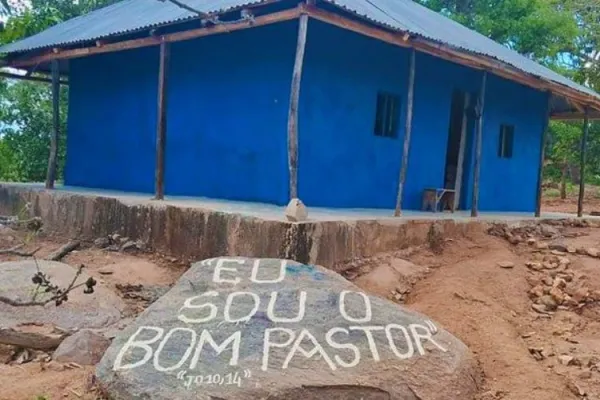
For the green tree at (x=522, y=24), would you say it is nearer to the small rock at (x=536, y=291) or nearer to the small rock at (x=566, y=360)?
the small rock at (x=536, y=291)

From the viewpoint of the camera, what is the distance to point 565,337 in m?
5.82

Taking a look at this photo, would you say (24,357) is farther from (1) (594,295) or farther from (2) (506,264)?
(1) (594,295)

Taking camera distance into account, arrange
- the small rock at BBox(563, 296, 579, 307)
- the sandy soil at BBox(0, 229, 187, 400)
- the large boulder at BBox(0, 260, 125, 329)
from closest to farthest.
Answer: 1. the sandy soil at BBox(0, 229, 187, 400)
2. the large boulder at BBox(0, 260, 125, 329)
3. the small rock at BBox(563, 296, 579, 307)

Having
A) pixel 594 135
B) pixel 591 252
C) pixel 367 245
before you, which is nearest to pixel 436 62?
pixel 591 252

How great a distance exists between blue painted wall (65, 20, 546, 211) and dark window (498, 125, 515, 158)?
182 mm

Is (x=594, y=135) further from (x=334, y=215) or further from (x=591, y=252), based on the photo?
(x=334, y=215)

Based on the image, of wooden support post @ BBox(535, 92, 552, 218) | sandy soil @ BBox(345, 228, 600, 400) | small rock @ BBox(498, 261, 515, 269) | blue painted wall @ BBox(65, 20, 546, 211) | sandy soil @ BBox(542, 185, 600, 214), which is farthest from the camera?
sandy soil @ BBox(542, 185, 600, 214)

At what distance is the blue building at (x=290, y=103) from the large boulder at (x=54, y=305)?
1990 mm

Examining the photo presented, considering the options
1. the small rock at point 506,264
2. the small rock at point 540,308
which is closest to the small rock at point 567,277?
the small rock at point 506,264

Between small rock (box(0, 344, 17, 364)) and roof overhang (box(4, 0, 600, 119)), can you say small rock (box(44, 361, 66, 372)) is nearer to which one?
small rock (box(0, 344, 17, 364))

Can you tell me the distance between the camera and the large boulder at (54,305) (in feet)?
18.5

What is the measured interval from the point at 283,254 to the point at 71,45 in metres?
5.23

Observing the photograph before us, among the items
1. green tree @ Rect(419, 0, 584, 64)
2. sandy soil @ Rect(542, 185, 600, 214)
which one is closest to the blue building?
green tree @ Rect(419, 0, 584, 64)

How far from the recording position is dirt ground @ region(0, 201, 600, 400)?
486 cm
